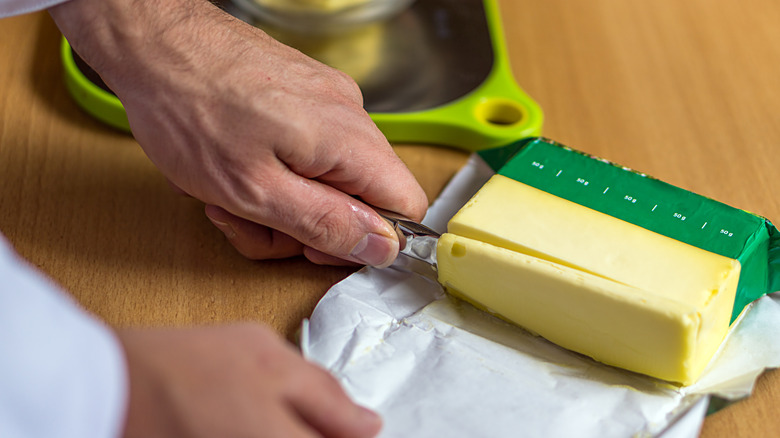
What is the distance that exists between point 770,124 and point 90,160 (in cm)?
84

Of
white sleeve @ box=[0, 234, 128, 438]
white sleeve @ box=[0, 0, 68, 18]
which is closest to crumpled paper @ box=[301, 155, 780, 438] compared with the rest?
white sleeve @ box=[0, 234, 128, 438]

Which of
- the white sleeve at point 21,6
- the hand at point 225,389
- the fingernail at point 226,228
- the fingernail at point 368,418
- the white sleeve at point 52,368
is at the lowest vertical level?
the fingernail at point 226,228

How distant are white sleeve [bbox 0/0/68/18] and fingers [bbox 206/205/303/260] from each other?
0.25 metres

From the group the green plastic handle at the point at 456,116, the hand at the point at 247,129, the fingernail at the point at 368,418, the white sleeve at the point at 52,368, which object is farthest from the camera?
the green plastic handle at the point at 456,116

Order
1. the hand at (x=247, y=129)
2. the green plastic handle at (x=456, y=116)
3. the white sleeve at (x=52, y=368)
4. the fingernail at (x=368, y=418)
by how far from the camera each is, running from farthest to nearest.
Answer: the green plastic handle at (x=456, y=116), the hand at (x=247, y=129), the fingernail at (x=368, y=418), the white sleeve at (x=52, y=368)

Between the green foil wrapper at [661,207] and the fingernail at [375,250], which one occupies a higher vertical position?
the green foil wrapper at [661,207]

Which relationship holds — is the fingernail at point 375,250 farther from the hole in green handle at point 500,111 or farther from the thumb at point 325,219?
the hole in green handle at point 500,111

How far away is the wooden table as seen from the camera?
2.25 feet

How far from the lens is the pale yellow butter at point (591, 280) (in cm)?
58

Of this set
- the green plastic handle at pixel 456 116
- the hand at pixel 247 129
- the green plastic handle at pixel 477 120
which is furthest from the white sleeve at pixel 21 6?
the green plastic handle at pixel 477 120

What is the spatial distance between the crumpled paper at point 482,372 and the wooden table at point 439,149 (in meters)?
0.04

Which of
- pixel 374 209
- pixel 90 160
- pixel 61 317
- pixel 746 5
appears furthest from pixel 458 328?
pixel 746 5

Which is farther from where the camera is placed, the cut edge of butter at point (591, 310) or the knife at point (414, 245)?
the knife at point (414, 245)

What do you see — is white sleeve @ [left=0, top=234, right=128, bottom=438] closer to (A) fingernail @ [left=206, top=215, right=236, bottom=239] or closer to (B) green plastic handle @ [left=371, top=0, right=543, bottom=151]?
(A) fingernail @ [left=206, top=215, right=236, bottom=239]
